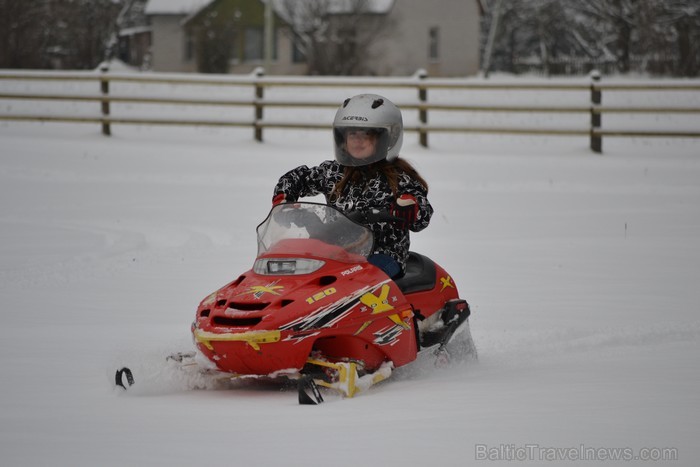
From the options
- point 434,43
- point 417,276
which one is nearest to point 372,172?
point 417,276

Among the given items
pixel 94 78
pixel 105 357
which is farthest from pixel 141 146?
pixel 105 357

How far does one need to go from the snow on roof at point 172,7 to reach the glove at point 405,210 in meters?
43.0

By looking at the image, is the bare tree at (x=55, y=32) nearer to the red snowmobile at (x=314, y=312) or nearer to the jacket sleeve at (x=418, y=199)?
the jacket sleeve at (x=418, y=199)

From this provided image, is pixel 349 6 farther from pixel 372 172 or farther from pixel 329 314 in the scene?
pixel 329 314

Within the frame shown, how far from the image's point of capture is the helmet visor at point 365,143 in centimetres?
623

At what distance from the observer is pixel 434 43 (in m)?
50.4

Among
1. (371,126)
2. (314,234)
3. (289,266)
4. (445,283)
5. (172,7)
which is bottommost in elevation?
(445,283)

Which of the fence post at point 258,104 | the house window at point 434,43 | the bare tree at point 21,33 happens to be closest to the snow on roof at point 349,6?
the house window at point 434,43

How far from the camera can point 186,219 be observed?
43.8 ft

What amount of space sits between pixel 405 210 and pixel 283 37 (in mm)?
43367

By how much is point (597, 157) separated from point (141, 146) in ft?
27.4

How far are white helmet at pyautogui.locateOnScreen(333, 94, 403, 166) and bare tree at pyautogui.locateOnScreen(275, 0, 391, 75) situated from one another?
3432cm

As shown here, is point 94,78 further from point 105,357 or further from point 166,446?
point 166,446

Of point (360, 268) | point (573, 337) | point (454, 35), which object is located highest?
point (454, 35)
